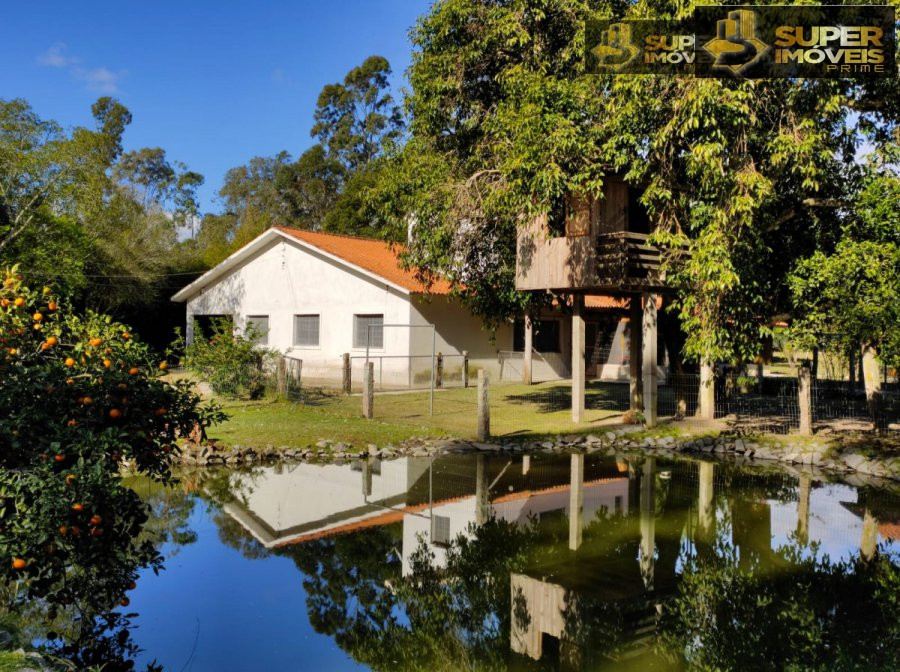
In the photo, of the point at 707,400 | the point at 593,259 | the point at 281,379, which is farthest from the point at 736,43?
the point at 281,379

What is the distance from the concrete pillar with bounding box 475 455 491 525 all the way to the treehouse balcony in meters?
4.90

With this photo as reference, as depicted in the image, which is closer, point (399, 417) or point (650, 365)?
point (650, 365)

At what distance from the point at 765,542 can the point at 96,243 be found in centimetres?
3015

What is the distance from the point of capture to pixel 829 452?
46.2 ft

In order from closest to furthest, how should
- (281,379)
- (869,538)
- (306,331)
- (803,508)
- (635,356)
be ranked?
(869,538) → (803,508) → (635,356) → (281,379) → (306,331)

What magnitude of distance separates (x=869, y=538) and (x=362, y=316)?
18.9 m

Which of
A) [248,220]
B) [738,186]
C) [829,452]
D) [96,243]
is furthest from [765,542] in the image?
[248,220]

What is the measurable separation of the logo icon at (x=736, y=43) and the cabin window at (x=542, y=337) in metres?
15.7

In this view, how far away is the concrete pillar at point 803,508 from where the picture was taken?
30.8 ft

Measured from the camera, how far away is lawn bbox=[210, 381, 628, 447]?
1484 cm

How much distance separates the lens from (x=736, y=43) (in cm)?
1308

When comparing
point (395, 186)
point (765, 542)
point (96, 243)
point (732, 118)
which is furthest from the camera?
point (96, 243)

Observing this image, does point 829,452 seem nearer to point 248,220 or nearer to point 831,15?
point 831,15

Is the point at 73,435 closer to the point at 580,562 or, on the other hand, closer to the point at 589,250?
the point at 580,562
